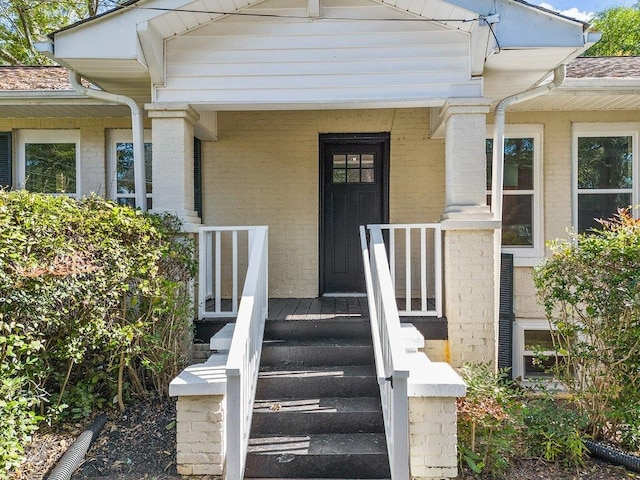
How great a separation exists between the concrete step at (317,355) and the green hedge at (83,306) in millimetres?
879

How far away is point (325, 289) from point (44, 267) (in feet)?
12.4

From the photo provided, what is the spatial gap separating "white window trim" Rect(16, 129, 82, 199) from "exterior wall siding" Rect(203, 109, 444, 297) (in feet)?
6.01

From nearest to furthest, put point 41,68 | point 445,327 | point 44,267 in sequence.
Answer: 1. point 44,267
2. point 445,327
3. point 41,68

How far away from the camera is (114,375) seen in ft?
13.4

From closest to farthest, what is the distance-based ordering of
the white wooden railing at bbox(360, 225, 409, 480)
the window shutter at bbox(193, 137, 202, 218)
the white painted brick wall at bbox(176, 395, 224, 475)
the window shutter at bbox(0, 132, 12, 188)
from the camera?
the white wooden railing at bbox(360, 225, 409, 480), the white painted brick wall at bbox(176, 395, 224, 475), the window shutter at bbox(193, 137, 202, 218), the window shutter at bbox(0, 132, 12, 188)

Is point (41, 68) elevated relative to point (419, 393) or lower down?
elevated

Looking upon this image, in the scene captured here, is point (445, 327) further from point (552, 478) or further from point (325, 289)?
point (325, 289)

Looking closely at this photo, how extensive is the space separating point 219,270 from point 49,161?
370 cm

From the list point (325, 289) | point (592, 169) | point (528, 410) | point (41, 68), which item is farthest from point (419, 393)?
point (41, 68)

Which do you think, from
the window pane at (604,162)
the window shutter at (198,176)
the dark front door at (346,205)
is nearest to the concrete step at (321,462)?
the dark front door at (346,205)

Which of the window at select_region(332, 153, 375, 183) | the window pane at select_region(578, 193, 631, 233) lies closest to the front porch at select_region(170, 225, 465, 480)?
the window at select_region(332, 153, 375, 183)

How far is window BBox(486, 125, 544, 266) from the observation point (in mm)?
6074

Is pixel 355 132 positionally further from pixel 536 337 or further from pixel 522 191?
pixel 536 337

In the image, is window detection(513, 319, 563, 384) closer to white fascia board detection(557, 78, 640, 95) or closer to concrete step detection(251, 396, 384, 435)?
white fascia board detection(557, 78, 640, 95)
